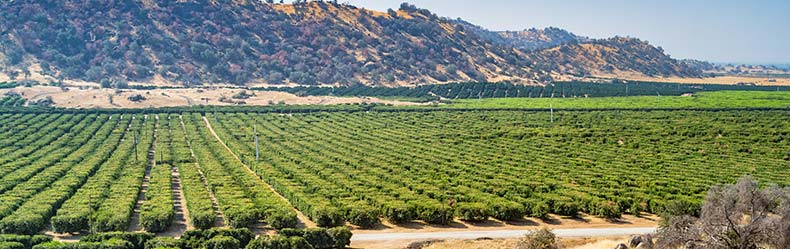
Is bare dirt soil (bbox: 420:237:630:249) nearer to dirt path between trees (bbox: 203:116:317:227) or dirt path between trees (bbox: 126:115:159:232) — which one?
dirt path between trees (bbox: 203:116:317:227)

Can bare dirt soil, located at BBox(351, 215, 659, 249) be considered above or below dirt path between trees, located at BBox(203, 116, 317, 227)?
below

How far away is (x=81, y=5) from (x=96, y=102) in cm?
7858

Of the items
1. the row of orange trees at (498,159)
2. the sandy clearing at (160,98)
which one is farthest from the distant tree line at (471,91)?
the row of orange trees at (498,159)

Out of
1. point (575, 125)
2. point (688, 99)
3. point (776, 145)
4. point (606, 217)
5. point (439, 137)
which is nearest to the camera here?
point (606, 217)

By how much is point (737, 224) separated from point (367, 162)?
38280 mm

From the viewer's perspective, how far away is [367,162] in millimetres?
61781

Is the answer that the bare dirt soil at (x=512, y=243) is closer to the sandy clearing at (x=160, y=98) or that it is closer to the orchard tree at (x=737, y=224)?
the orchard tree at (x=737, y=224)

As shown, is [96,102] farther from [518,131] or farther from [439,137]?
[518,131]

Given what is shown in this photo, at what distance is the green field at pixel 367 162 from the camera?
135 ft

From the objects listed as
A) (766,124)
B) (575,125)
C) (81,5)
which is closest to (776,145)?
(766,124)

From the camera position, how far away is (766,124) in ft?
295

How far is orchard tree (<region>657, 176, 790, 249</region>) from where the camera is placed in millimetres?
26297

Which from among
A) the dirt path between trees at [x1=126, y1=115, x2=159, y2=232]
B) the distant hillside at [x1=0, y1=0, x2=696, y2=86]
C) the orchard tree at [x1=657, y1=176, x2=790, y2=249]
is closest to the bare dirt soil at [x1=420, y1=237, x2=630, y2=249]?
the orchard tree at [x1=657, y1=176, x2=790, y2=249]

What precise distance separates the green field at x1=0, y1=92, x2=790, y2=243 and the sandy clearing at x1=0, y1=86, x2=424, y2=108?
14618 mm
